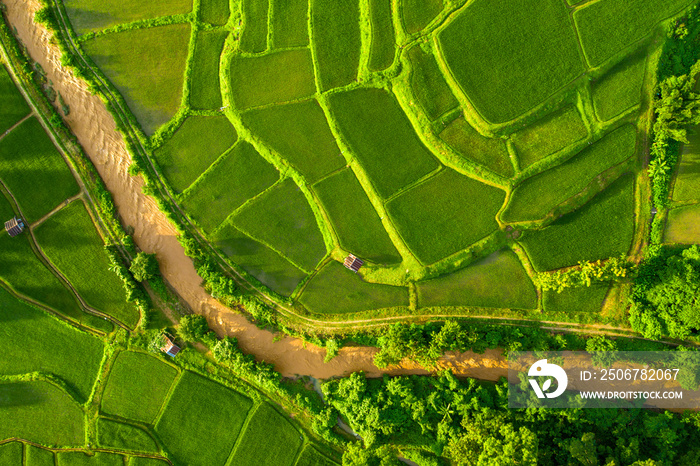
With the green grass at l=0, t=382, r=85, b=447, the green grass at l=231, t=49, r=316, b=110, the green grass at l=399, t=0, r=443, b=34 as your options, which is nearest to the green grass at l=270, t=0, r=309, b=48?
the green grass at l=231, t=49, r=316, b=110

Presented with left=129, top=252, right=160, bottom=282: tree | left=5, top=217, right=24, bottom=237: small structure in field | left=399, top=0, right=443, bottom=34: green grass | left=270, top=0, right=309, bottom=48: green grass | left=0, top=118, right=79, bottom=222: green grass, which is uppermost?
left=399, top=0, right=443, bottom=34: green grass

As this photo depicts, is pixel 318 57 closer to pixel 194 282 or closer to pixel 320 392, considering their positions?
pixel 194 282

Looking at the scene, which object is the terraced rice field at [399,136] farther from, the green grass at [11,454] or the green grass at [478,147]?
the green grass at [11,454]

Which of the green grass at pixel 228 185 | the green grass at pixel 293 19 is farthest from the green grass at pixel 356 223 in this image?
the green grass at pixel 293 19

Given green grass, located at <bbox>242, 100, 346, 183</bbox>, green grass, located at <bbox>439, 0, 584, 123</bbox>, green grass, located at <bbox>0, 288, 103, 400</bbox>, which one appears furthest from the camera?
green grass, located at <bbox>0, 288, 103, 400</bbox>

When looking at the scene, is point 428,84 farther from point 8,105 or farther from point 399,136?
point 8,105

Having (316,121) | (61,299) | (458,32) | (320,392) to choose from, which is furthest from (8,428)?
(458,32)

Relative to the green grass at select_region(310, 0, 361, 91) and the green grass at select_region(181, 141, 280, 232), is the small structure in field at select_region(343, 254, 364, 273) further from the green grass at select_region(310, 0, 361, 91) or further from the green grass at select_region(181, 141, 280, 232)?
the green grass at select_region(310, 0, 361, 91)
